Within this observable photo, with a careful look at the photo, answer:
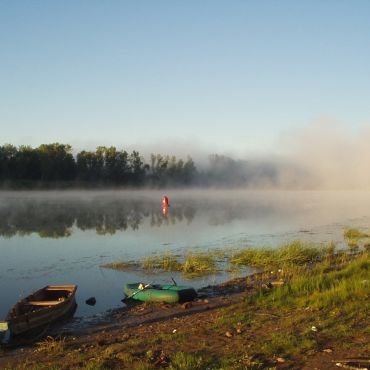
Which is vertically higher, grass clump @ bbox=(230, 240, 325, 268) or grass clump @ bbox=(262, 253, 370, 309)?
grass clump @ bbox=(262, 253, 370, 309)

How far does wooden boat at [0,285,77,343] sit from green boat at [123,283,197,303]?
2.03 meters

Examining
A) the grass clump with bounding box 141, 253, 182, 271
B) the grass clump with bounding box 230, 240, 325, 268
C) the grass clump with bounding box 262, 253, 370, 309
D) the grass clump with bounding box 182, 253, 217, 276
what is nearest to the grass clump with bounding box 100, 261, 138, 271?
the grass clump with bounding box 141, 253, 182, 271

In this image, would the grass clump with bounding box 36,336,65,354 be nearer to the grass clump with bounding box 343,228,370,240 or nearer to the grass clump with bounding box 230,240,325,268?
the grass clump with bounding box 230,240,325,268

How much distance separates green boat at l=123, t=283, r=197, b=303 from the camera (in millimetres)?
15250

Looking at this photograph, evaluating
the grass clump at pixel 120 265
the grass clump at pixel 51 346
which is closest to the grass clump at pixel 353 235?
the grass clump at pixel 120 265

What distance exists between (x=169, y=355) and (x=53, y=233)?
27.6 metres

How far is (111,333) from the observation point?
39.3 feet

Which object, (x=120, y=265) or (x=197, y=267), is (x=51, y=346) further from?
(x=120, y=265)

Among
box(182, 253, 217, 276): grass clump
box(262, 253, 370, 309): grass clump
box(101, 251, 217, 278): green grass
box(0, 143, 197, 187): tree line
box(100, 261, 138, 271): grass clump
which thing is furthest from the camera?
box(0, 143, 197, 187): tree line

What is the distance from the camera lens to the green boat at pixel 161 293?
50.0 ft

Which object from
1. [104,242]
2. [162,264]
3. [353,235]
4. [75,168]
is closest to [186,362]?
[162,264]

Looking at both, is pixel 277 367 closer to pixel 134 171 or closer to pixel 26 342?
pixel 26 342

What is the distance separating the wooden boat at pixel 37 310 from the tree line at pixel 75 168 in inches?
3617

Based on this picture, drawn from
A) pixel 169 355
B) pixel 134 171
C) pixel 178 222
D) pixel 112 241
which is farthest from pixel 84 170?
pixel 169 355
